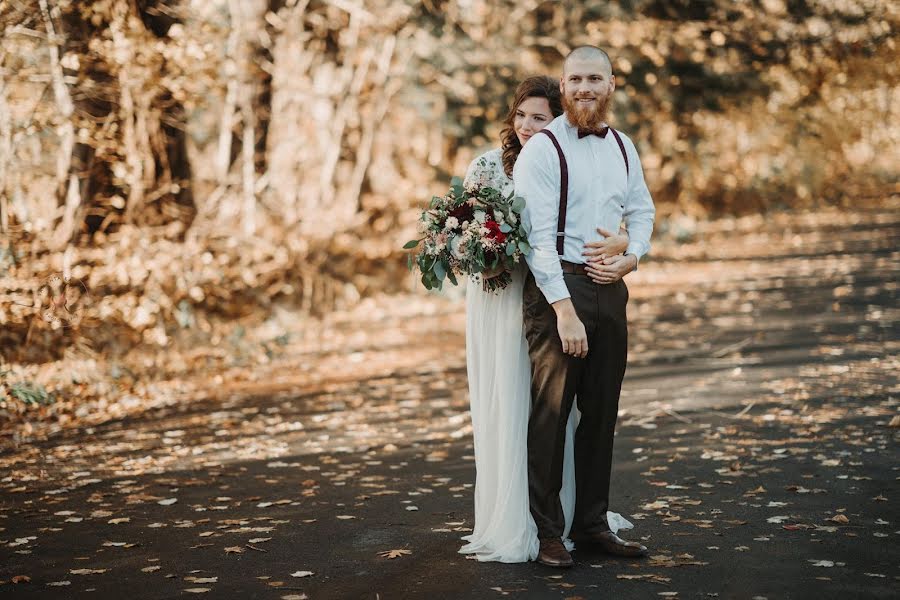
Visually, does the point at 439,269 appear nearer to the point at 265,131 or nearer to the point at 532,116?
the point at 532,116

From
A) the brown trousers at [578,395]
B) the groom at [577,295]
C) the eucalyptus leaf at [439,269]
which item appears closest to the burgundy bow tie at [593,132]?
the groom at [577,295]

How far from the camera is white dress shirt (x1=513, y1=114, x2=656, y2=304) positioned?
5.45m

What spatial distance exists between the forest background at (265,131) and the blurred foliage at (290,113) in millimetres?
42

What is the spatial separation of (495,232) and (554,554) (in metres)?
1.58

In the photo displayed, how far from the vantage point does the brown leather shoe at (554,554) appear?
5.54 meters

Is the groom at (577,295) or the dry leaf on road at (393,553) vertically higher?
the groom at (577,295)

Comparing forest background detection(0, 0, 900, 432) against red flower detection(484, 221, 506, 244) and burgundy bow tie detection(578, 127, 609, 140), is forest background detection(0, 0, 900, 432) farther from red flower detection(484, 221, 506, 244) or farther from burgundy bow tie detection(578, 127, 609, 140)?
burgundy bow tie detection(578, 127, 609, 140)

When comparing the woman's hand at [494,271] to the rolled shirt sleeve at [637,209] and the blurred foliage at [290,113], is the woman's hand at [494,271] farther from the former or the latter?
the blurred foliage at [290,113]

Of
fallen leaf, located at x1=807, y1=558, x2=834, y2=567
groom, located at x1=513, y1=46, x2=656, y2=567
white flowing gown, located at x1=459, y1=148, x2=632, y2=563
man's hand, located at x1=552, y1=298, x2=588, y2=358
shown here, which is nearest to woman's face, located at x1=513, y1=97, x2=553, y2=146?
white flowing gown, located at x1=459, y1=148, x2=632, y2=563

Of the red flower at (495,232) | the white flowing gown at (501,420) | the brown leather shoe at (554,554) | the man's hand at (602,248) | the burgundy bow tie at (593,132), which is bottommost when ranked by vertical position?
the brown leather shoe at (554,554)

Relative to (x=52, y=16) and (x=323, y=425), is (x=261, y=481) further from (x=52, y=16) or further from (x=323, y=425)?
(x=52, y=16)

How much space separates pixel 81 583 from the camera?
566cm

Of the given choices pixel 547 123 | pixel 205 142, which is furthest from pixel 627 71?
pixel 547 123

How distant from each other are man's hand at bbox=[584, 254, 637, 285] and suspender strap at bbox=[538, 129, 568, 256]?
168mm
